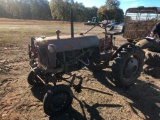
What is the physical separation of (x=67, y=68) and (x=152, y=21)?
673 cm

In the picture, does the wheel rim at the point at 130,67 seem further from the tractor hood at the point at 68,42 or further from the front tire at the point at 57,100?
the front tire at the point at 57,100

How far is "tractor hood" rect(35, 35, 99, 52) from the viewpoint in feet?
13.8

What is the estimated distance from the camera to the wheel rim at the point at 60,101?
13.0ft

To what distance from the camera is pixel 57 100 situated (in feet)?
13.1

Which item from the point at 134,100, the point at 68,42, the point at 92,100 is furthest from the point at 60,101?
the point at 134,100

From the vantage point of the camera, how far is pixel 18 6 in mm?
60469

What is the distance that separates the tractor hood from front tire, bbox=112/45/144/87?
0.78m

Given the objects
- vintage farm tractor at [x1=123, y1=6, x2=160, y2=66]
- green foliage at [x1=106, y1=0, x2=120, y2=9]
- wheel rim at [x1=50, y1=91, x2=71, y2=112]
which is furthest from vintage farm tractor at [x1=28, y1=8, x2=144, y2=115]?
green foliage at [x1=106, y1=0, x2=120, y2=9]

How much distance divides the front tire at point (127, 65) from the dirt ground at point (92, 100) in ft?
1.12

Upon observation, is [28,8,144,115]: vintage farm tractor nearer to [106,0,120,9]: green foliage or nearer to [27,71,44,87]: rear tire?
[27,71,44,87]: rear tire

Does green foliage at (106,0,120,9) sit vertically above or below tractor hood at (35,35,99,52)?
above

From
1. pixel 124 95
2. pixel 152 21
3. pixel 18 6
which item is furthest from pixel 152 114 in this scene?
pixel 18 6

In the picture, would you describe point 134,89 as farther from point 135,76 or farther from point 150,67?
point 150,67

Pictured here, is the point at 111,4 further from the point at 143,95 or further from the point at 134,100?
the point at 134,100
